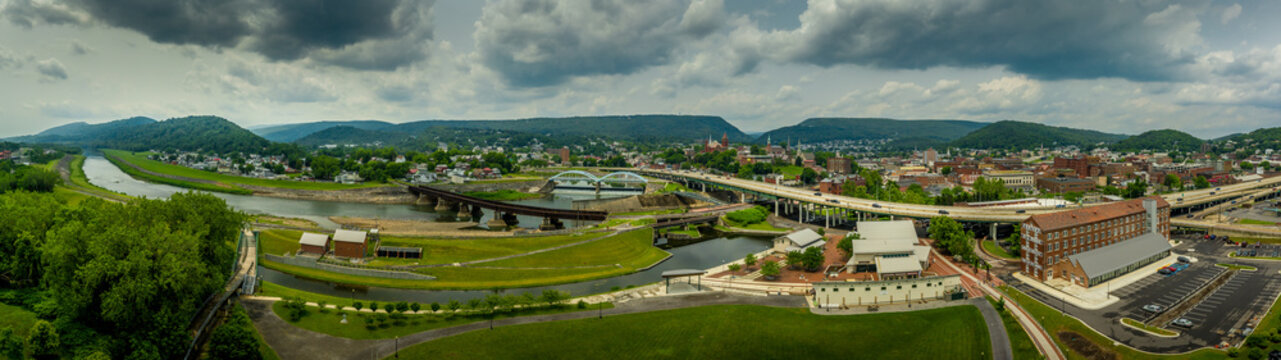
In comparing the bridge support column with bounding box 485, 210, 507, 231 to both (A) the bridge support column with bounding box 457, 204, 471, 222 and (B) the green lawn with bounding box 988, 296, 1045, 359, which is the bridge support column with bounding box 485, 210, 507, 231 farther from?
(B) the green lawn with bounding box 988, 296, 1045, 359

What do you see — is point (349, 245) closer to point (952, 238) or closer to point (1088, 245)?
point (952, 238)

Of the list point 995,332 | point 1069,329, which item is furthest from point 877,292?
point 1069,329

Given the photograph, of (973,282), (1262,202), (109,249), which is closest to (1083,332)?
(973,282)

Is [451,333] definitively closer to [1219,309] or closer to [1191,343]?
[1191,343]

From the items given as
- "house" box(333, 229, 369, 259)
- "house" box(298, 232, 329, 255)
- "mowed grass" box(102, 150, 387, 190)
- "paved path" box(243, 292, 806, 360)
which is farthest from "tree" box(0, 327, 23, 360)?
"mowed grass" box(102, 150, 387, 190)

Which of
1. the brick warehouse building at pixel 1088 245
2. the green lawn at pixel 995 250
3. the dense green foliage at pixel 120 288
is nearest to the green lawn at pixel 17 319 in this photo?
the dense green foliage at pixel 120 288
